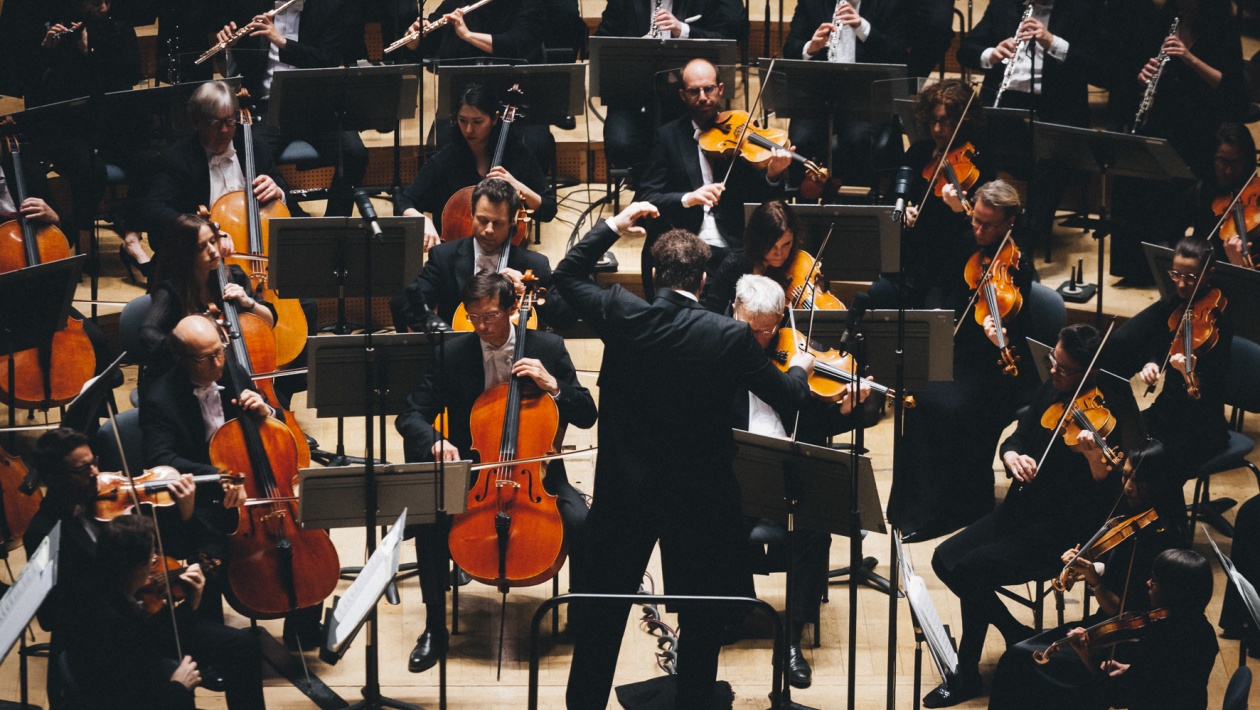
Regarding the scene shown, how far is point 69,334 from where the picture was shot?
5.18m

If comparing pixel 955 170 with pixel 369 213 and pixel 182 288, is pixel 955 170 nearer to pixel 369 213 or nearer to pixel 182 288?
pixel 369 213

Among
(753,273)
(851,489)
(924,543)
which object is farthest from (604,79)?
(851,489)

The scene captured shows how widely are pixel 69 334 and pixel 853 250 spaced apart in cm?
267

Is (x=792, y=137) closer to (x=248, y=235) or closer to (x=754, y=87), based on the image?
(x=754, y=87)

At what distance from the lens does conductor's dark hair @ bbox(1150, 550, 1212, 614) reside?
3697 mm

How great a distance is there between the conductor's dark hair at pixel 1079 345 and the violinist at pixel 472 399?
140 cm

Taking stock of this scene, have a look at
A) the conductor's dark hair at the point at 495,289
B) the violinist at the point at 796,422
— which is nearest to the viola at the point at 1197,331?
the violinist at the point at 796,422

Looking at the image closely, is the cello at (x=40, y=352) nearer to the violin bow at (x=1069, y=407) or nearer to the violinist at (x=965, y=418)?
the violinist at (x=965, y=418)

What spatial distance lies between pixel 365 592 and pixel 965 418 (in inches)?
99.7

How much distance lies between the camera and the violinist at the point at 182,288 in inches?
186

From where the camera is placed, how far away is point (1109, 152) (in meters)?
5.50

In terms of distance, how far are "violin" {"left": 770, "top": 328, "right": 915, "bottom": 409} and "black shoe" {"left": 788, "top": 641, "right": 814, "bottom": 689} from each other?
0.77 metres

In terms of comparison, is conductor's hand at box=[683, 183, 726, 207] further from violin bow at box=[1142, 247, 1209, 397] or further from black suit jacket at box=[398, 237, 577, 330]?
violin bow at box=[1142, 247, 1209, 397]

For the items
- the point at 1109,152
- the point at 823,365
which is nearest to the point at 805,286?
the point at 823,365
